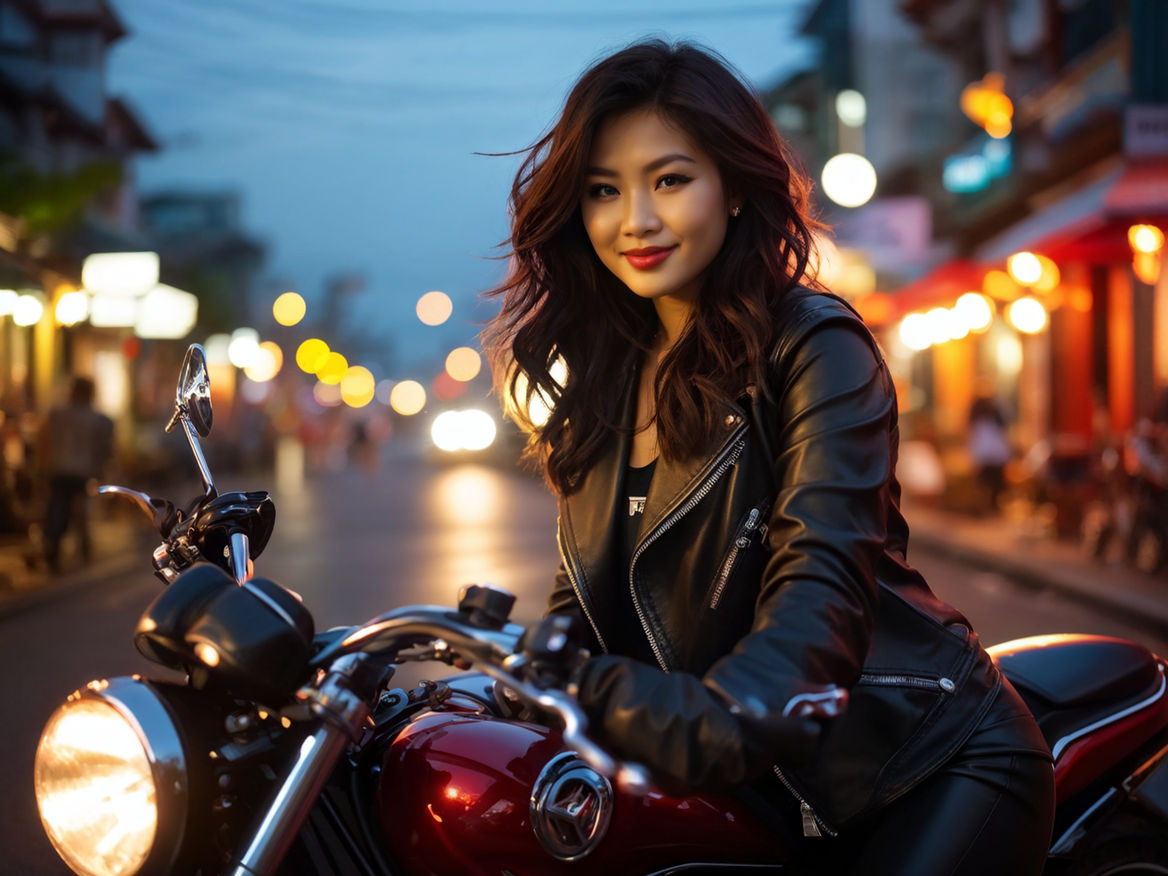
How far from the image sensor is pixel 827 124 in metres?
39.8

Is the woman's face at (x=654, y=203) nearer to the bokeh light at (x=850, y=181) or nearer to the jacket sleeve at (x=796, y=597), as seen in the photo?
the jacket sleeve at (x=796, y=597)

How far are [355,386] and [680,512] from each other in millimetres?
97446

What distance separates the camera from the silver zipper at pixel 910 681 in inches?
71.0

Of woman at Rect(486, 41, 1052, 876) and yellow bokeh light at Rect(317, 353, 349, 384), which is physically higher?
woman at Rect(486, 41, 1052, 876)

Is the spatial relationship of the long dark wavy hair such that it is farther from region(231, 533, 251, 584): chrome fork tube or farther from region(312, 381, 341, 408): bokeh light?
region(312, 381, 341, 408): bokeh light

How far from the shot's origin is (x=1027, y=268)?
15133 millimetres

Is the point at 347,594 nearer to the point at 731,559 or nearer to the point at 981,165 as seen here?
the point at 731,559

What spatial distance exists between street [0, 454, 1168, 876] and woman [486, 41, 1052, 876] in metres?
0.67

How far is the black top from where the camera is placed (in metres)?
1.98

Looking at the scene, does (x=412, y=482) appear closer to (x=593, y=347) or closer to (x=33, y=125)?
(x=33, y=125)

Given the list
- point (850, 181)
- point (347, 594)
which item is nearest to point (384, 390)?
point (850, 181)

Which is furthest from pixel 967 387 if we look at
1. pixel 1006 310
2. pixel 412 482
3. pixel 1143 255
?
pixel 1143 255

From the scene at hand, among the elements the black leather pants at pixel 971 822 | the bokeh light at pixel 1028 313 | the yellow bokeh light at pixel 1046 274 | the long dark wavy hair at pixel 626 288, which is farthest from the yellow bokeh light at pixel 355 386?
the black leather pants at pixel 971 822

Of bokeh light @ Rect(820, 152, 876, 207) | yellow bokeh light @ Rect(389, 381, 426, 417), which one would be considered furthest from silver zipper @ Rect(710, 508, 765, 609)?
yellow bokeh light @ Rect(389, 381, 426, 417)
